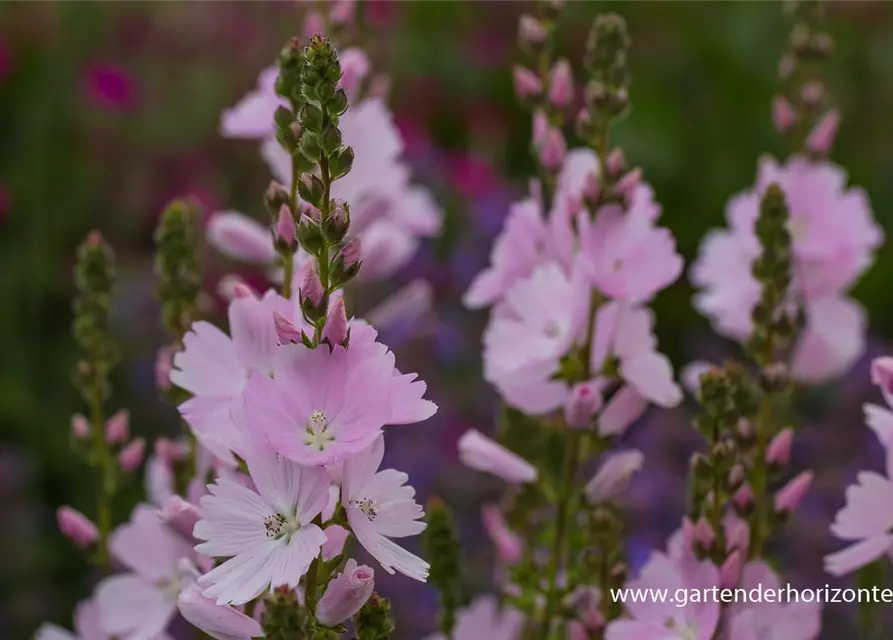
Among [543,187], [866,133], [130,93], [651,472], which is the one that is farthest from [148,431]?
[866,133]

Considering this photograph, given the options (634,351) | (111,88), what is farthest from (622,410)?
(111,88)

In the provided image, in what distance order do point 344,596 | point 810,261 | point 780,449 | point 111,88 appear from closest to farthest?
point 344,596, point 780,449, point 810,261, point 111,88

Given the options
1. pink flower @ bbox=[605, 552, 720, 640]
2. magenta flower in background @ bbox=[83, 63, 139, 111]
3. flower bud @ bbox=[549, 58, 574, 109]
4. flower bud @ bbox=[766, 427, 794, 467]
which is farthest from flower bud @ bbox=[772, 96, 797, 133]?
magenta flower in background @ bbox=[83, 63, 139, 111]

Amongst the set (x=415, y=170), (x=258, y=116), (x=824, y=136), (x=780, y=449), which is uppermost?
(x=415, y=170)

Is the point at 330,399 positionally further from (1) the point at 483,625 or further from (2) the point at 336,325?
(1) the point at 483,625

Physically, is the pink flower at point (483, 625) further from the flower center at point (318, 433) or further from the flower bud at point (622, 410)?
the flower center at point (318, 433)

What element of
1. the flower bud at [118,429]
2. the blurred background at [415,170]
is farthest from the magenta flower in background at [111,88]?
the flower bud at [118,429]
